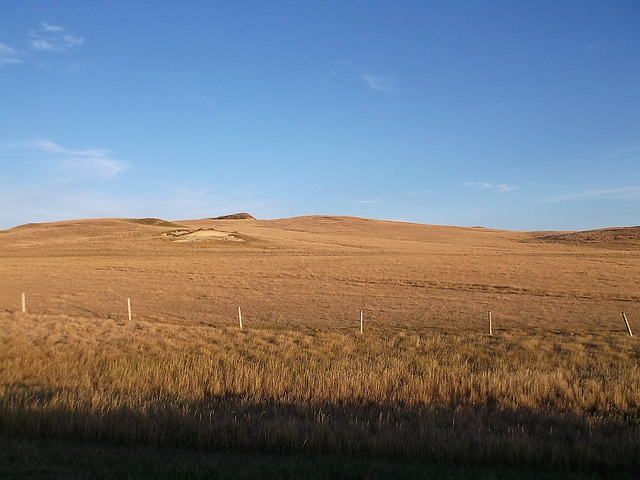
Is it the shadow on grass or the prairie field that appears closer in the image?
the shadow on grass

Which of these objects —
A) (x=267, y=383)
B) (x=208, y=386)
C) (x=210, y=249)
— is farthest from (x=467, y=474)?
(x=210, y=249)

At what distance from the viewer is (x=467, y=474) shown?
519 centimetres

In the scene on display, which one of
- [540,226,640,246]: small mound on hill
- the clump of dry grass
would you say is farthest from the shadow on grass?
[540,226,640,246]: small mound on hill

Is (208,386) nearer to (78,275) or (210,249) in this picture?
(78,275)

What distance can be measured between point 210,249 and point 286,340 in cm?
5169

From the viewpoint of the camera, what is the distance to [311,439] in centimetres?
617

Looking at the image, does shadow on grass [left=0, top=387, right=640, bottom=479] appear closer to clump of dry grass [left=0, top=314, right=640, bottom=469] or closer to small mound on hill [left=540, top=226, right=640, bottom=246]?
clump of dry grass [left=0, top=314, right=640, bottom=469]

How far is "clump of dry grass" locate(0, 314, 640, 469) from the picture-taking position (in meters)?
6.07

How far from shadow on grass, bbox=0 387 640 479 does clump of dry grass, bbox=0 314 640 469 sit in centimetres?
2

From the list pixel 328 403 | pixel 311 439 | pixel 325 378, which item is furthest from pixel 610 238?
pixel 311 439

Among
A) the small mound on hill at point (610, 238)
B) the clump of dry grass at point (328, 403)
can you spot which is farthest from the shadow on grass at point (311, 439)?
the small mound on hill at point (610, 238)

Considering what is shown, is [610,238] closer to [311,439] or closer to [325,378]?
[325,378]

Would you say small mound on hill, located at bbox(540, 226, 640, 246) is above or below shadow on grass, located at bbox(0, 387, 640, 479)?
above

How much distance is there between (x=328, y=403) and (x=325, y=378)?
1283 mm
